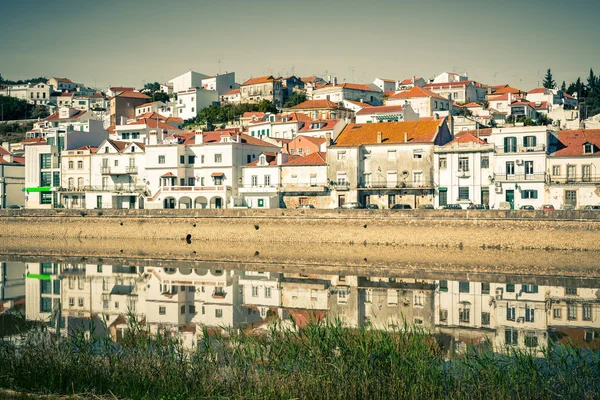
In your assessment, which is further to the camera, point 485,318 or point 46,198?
point 46,198

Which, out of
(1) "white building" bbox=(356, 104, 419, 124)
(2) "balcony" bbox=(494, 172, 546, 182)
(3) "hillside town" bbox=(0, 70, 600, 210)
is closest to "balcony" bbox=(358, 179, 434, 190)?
(3) "hillside town" bbox=(0, 70, 600, 210)

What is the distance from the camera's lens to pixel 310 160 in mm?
61469

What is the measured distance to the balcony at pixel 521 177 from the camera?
2066 inches

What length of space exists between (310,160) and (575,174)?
859 inches

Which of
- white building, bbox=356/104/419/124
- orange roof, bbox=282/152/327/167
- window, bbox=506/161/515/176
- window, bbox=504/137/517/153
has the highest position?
white building, bbox=356/104/419/124

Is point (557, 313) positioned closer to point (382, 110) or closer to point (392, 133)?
point (392, 133)

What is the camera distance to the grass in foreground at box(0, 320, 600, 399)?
1469cm

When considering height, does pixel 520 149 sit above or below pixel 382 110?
below

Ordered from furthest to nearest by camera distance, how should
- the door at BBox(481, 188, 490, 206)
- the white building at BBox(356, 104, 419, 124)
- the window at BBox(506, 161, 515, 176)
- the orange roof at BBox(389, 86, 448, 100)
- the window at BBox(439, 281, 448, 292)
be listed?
the orange roof at BBox(389, 86, 448, 100) < the white building at BBox(356, 104, 419, 124) < the door at BBox(481, 188, 490, 206) < the window at BBox(506, 161, 515, 176) < the window at BBox(439, 281, 448, 292)

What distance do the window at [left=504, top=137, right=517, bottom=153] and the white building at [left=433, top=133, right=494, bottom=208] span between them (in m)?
1.07

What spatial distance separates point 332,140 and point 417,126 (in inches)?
293

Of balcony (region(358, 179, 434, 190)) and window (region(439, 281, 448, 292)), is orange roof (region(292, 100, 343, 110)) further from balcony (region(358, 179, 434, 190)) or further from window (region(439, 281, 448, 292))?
window (region(439, 281, 448, 292))

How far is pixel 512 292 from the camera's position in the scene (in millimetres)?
30984

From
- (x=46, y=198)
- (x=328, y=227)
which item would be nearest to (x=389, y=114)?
(x=328, y=227)
